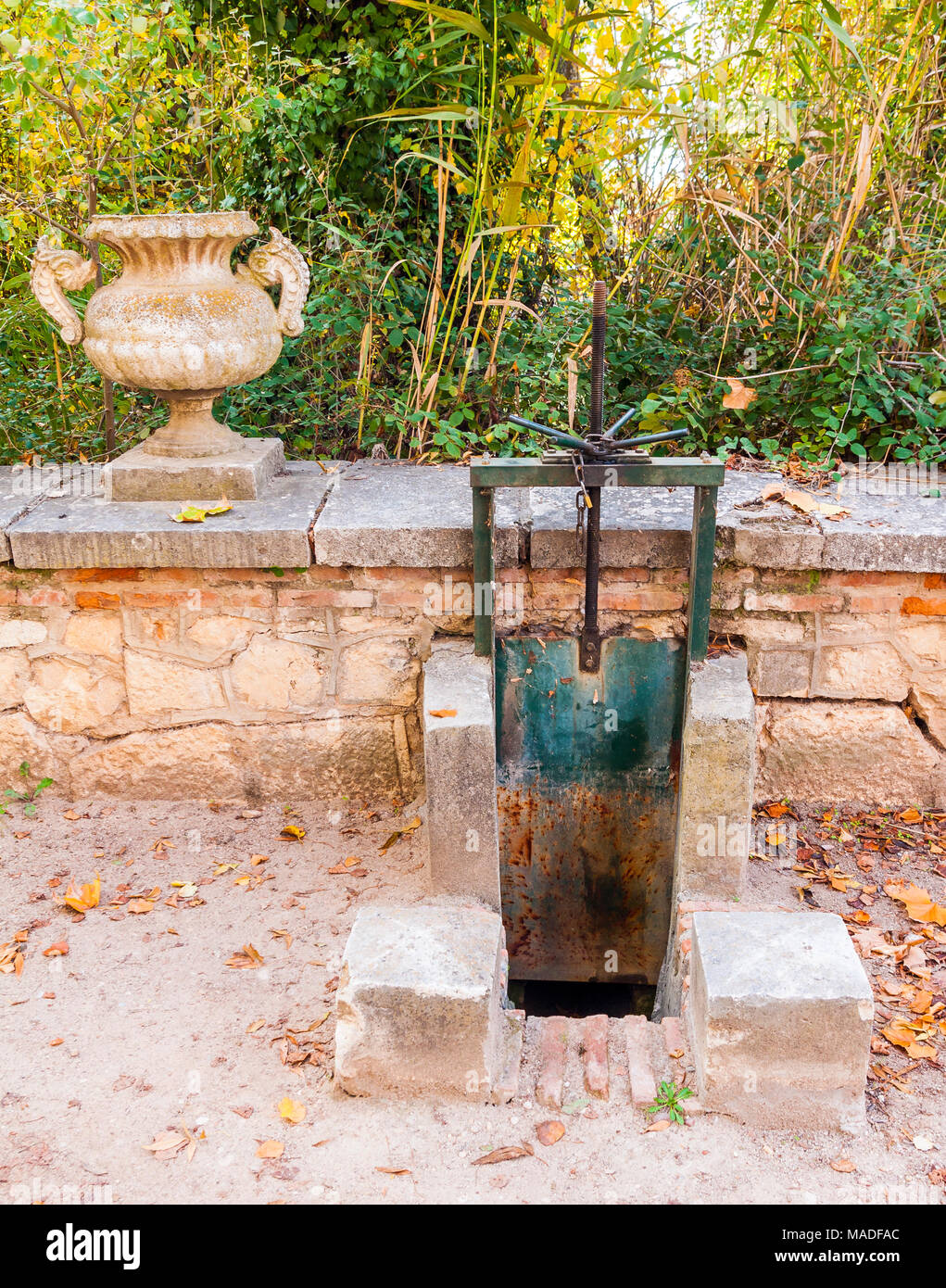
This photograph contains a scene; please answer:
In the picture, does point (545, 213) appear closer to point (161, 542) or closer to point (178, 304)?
point (178, 304)

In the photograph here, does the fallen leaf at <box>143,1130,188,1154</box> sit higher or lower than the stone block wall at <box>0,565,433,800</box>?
lower

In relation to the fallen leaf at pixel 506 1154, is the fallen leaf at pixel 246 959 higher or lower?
lower

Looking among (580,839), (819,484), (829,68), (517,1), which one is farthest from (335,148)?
(580,839)

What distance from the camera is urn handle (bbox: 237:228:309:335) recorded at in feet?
11.1

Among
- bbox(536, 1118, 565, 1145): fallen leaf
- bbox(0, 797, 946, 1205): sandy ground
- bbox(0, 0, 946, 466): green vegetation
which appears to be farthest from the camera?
bbox(0, 0, 946, 466): green vegetation

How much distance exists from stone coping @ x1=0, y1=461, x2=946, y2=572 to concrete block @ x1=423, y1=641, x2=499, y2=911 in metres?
0.51

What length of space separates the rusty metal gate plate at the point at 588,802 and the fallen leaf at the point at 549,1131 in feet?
3.87

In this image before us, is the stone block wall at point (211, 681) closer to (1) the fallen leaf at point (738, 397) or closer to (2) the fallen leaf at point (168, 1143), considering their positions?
(2) the fallen leaf at point (168, 1143)

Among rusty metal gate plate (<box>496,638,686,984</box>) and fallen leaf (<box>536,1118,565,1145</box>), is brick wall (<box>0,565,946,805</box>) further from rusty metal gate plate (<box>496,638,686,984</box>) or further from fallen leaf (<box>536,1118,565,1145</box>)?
fallen leaf (<box>536,1118,565,1145</box>)

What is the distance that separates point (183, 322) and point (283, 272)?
429mm

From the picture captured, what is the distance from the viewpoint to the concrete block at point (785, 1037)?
6.82 ft

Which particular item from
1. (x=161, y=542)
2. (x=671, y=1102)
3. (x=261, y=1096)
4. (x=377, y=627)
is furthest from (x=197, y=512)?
(x=671, y=1102)

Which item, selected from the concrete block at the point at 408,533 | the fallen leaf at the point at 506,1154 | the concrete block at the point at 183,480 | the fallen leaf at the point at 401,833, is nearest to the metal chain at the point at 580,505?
the concrete block at the point at 408,533

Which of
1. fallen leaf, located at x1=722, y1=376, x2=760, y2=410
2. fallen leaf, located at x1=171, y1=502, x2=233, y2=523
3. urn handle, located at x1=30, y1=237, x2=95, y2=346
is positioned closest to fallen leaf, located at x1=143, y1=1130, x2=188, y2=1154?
fallen leaf, located at x1=171, y1=502, x2=233, y2=523
